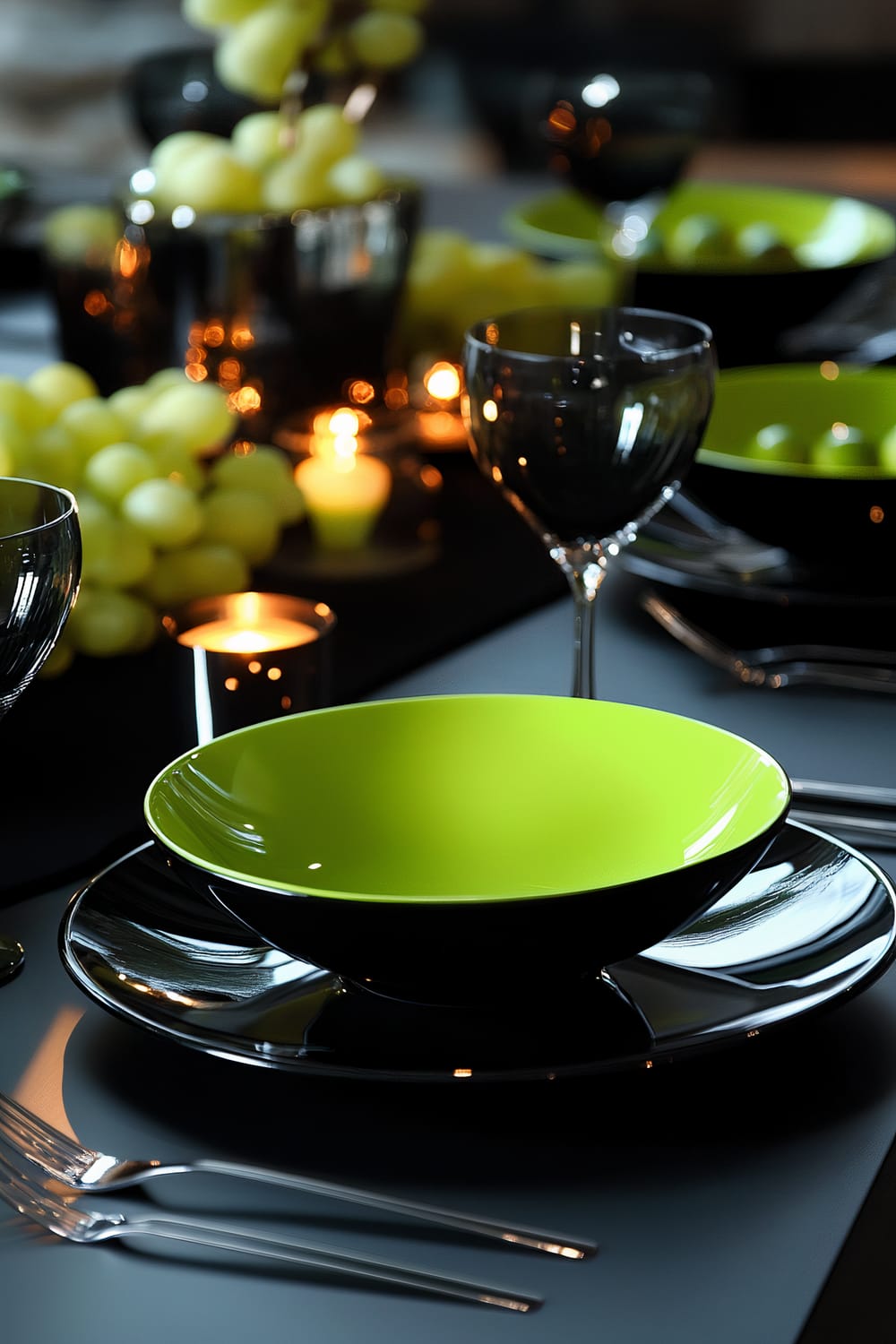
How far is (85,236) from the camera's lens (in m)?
1.11

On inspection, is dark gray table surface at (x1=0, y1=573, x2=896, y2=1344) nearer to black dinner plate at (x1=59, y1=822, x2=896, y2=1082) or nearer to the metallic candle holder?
black dinner plate at (x1=59, y1=822, x2=896, y2=1082)

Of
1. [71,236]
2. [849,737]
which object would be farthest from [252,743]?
[71,236]

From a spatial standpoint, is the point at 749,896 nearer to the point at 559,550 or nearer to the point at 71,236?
the point at 559,550

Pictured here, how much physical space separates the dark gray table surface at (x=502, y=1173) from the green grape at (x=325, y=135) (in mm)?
665

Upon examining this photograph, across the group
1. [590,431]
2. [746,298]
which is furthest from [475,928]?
[746,298]

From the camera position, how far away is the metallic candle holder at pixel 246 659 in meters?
0.73

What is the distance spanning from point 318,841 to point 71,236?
0.68 metres

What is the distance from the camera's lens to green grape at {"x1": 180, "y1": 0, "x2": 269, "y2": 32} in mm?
1134

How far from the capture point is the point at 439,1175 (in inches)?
18.1

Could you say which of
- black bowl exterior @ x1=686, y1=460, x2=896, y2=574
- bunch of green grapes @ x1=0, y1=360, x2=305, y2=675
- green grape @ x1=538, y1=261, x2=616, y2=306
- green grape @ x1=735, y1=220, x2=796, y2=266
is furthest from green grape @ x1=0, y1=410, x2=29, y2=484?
green grape @ x1=735, y1=220, x2=796, y2=266

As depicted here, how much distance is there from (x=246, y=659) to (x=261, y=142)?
0.54 m

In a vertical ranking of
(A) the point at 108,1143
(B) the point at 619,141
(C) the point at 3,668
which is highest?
(B) the point at 619,141

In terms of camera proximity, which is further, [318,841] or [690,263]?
[690,263]

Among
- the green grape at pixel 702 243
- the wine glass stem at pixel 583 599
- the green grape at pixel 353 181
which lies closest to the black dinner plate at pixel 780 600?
the wine glass stem at pixel 583 599
